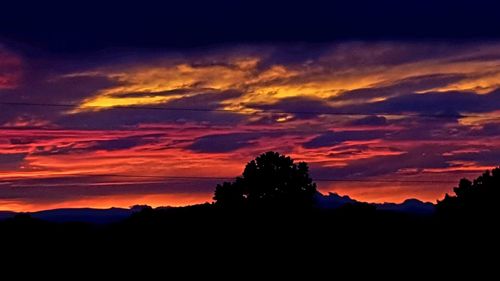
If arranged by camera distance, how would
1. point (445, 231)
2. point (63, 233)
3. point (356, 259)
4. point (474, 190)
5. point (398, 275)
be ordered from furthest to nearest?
point (474, 190) → point (63, 233) → point (445, 231) → point (356, 259) → point (398, 275)

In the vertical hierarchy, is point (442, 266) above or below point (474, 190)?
below

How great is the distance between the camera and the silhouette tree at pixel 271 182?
134 m

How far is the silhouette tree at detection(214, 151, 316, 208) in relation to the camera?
5290 inches

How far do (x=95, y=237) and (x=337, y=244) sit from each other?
23523 millimetres

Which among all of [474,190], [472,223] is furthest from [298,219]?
[474,190]

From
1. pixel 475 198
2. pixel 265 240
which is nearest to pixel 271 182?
pixel 475 198

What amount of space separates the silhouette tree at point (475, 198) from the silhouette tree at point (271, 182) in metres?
19.5

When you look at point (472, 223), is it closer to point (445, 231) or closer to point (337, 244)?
point (445, 231)

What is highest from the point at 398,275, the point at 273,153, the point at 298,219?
the point at 273,153

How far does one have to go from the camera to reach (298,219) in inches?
3497

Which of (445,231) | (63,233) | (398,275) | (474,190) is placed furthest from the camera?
(474,190)

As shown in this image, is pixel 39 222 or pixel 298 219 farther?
pixel 39 222

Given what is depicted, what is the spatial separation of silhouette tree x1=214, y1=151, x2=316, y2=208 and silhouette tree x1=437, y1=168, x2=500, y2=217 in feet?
64.0

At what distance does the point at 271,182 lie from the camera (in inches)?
5325
